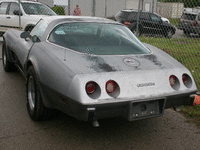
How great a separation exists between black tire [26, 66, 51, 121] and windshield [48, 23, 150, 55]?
58 centimetres

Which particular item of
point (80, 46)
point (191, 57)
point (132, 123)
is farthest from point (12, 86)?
point (191, 57)

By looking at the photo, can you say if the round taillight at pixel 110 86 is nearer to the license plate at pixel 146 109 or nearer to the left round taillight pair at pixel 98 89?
the left round taillight pair at pixel 98 89

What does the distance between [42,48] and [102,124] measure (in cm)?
134

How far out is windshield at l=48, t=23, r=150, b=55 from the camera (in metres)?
3.16

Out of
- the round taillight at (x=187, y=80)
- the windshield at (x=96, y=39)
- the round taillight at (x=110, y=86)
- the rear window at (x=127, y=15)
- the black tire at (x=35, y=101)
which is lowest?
the black tire at (x=35, y=101)

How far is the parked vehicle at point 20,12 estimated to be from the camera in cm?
951

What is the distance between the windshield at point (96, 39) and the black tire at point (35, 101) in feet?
1.90

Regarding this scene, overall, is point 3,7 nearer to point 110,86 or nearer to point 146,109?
point 110,86

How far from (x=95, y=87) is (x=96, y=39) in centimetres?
110

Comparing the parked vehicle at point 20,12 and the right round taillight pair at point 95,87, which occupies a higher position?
the parked vehicle at point 20,12

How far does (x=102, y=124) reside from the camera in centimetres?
331

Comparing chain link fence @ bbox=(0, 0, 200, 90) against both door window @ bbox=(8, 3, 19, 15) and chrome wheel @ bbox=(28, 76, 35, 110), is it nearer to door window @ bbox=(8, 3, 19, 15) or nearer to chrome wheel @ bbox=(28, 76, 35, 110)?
door window @ bbox=(8, 3, 19, 15)

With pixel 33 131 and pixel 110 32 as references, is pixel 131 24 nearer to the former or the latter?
pixel 110 32

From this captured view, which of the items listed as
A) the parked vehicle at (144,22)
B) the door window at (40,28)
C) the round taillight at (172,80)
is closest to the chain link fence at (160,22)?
the parked vehicle at (144,22)
